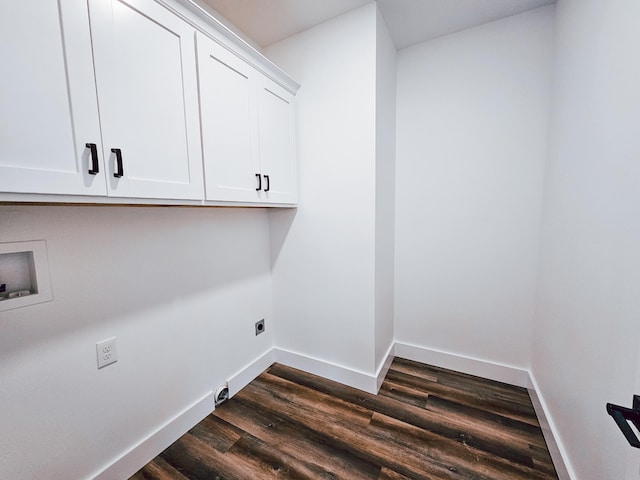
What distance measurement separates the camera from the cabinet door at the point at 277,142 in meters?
1.60

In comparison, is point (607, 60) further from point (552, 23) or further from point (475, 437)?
point (475, 437)

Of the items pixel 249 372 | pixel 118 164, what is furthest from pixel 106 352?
pixel 249 372

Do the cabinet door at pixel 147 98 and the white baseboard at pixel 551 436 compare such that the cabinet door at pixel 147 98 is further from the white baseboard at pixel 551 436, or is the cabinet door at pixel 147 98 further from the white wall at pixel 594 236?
the white baseboard at pixel 551 436

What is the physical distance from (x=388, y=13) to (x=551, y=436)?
2596 millimetres

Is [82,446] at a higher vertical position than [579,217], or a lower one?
lower

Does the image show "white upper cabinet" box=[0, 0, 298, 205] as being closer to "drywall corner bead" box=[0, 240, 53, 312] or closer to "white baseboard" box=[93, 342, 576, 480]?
"drywall corner bead" box=[0, 240, 53, 312]

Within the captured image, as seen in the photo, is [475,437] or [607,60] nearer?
[607,60]

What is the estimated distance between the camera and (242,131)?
1452mm

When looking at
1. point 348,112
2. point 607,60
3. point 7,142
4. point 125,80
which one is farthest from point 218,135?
point 607,60

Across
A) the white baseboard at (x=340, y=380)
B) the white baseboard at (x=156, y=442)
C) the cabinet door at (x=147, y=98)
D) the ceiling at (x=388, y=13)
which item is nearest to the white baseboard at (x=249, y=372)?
the white baseboard at (x=340, y=380)

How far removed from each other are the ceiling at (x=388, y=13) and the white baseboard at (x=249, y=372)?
7.92 ft

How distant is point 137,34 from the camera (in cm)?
97

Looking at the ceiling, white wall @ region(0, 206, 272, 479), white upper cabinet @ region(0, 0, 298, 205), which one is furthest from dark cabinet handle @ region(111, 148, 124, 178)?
the ceiling

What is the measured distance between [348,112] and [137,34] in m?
1.15
